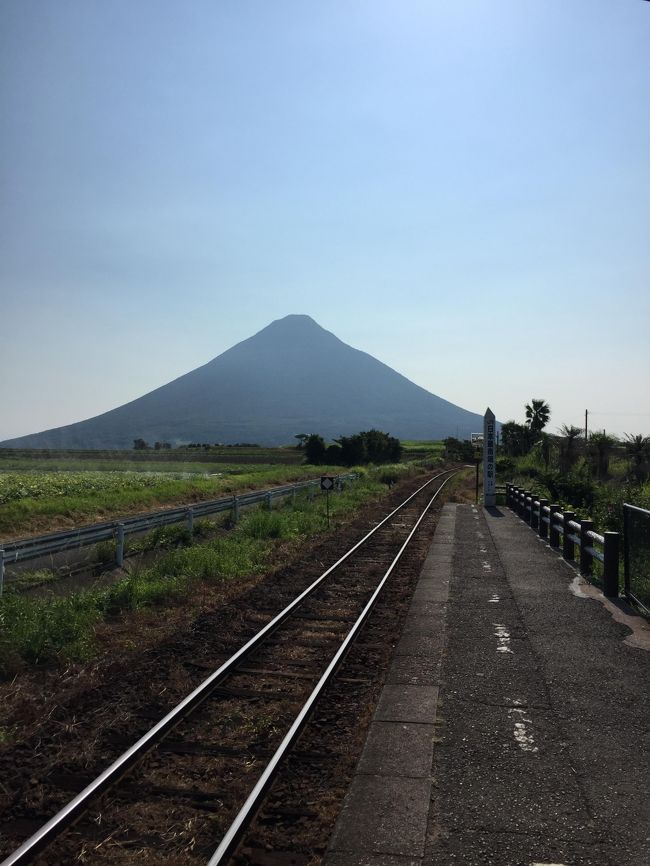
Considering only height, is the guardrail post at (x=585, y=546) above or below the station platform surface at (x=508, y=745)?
above

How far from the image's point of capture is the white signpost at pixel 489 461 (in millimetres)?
27533

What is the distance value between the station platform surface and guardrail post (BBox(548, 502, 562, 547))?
5833 mm

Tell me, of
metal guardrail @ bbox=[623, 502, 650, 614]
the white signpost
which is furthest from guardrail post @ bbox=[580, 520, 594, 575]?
the white signpost

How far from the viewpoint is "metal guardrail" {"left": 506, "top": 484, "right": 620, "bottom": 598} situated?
10.2m

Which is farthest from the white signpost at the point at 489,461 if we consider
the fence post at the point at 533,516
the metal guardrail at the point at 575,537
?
the fence post at the point at 533,516

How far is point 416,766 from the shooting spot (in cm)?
474

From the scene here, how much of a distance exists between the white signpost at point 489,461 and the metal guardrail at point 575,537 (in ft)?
15.9

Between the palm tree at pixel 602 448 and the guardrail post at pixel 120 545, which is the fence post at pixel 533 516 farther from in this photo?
the palm tree at pixel 602 448

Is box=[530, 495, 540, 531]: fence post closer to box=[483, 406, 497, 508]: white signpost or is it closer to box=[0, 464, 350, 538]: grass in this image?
box=[483, 406, 497, 508]: white signpost

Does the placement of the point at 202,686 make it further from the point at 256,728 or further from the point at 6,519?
the point at 6,519

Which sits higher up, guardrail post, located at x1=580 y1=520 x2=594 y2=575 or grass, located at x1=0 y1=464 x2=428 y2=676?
guardrail post, located at x1=580 y1=520 x2=594 y2=575

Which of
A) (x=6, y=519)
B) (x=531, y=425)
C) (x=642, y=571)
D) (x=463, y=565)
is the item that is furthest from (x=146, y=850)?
(x=531, y=425)

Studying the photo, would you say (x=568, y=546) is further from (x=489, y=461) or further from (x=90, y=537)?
(x=489, y=461)

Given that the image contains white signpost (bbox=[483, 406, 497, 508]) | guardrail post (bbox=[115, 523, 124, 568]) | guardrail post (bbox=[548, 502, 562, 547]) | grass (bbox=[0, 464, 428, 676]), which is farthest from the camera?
white signpost (bbox=[483, 406, 497, 508])
